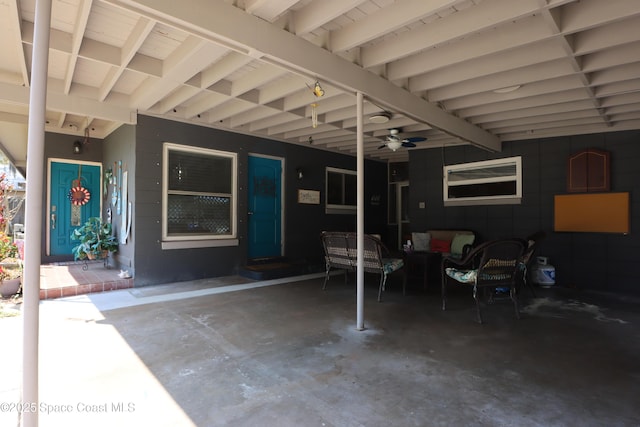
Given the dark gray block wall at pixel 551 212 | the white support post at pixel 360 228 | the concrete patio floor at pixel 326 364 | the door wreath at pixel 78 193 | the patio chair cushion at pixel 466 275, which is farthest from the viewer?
the door wreath at pixel 78 193

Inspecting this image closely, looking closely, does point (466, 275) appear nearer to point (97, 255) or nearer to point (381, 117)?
point (381, 117)

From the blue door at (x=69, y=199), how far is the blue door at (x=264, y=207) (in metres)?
3.32

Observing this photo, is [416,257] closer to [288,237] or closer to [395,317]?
[395,317]

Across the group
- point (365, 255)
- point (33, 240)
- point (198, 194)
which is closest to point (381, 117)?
point (365, 255)

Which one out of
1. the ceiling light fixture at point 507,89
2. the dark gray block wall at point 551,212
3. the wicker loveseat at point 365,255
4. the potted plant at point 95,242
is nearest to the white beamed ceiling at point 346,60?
the ceiling light fixture at point 507,89

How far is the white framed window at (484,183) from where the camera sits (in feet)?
20.3

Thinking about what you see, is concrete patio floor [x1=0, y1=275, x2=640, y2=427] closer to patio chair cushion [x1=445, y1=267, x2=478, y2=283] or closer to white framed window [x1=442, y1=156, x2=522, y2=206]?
patio chair cushion [x1=445, y1=267, x2=478, y2=283]

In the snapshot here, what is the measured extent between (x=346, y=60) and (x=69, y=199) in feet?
20.8

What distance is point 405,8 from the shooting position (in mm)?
2598

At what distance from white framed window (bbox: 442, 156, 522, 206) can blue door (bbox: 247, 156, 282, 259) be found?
347cm

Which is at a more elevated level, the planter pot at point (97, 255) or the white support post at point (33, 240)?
the white support post at point (33, 240)

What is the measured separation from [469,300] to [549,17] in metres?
3.31

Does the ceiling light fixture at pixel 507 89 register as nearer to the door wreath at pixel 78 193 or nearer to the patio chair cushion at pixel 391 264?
the patio chair cushion at pixel 391 264

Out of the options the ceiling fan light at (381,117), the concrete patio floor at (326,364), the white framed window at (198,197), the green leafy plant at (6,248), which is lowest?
the concrete patio floor at (326,364)
